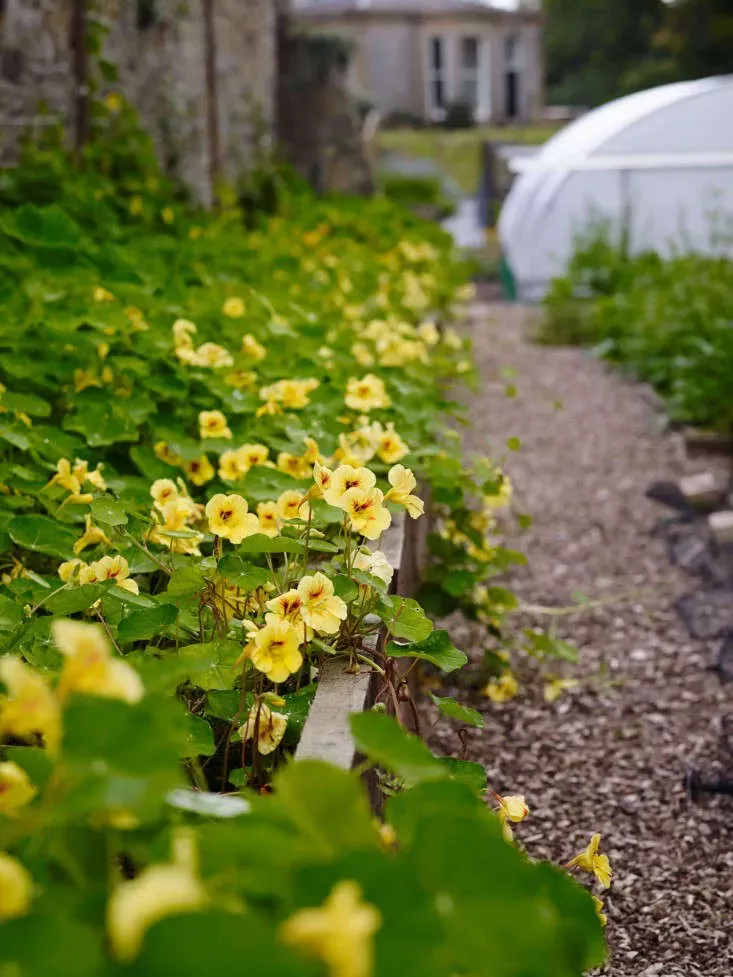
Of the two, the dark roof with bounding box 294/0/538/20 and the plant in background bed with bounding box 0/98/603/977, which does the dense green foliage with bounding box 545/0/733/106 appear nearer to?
the dark roof with bounding box 294/0/538/20

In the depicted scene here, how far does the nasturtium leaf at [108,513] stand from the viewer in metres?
1.86

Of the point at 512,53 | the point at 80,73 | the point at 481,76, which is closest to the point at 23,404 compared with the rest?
the point at 80,73

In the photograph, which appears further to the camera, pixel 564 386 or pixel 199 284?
pixel 564 386

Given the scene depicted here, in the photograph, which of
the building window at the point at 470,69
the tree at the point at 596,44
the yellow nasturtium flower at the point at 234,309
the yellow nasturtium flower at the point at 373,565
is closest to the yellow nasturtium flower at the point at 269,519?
the yellow nasturtium flower at the point at 373,565

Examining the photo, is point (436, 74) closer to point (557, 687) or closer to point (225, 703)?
point (557, 687)

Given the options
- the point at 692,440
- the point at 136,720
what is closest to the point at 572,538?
the point at 692,440

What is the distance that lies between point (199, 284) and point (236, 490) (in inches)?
91.9

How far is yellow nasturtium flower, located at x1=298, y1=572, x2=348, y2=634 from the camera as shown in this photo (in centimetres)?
156

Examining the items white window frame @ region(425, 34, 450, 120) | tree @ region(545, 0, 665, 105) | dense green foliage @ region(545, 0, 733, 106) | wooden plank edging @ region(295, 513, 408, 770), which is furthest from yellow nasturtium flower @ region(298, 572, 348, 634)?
tree @ region(545, 0, 665, 105)

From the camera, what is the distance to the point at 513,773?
9.11 ft

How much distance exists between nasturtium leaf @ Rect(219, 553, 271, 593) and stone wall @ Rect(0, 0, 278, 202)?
12.0ft

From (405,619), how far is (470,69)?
2501 centimetres

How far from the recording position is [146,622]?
1.62m

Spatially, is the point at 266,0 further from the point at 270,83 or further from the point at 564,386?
the point at 564,386
